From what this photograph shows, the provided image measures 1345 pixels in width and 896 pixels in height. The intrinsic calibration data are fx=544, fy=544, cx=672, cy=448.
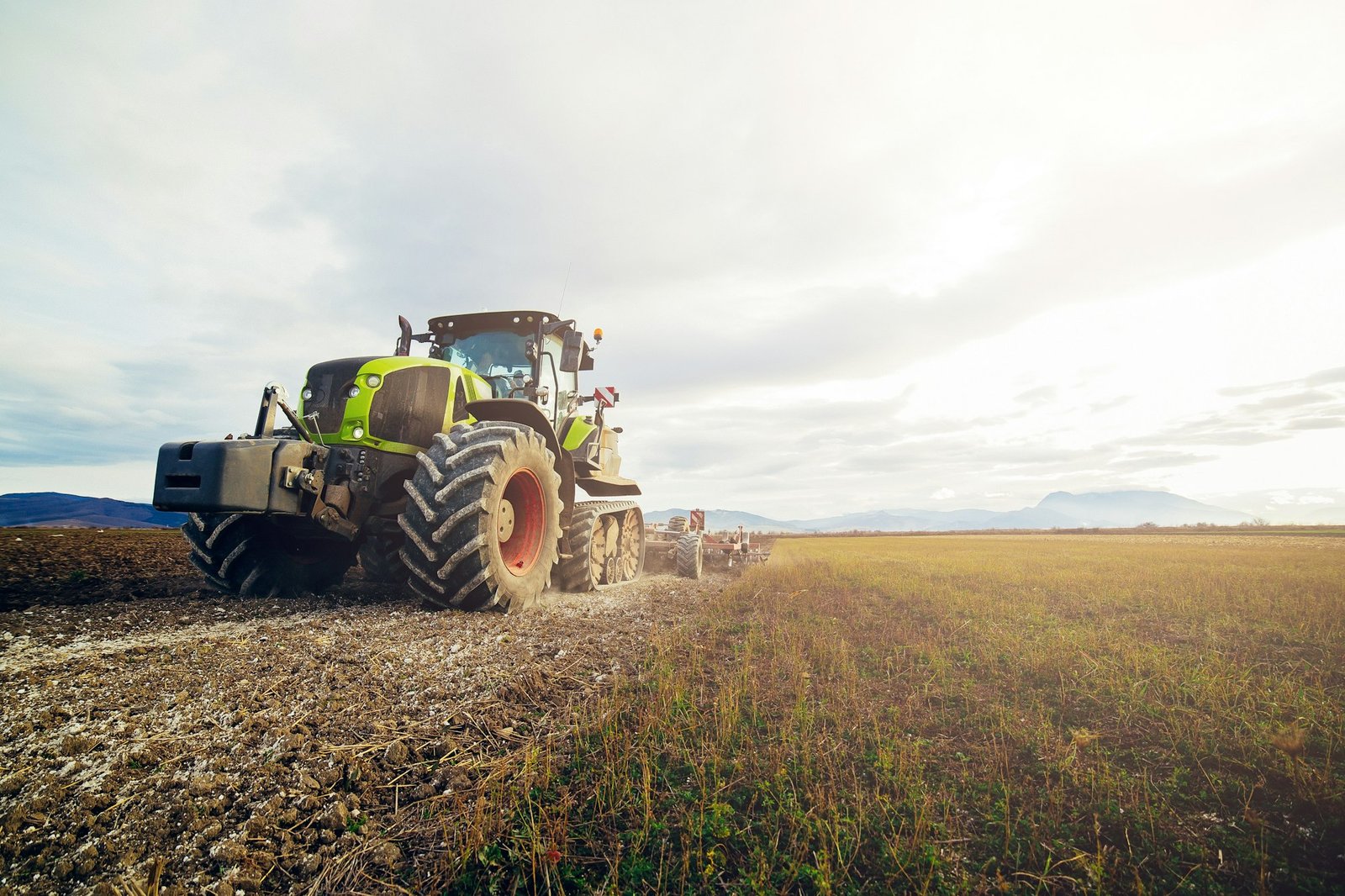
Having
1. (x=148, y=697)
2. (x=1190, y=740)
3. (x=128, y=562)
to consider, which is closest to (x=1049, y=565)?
(x=1190, y=740)

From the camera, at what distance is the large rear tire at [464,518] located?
510cm

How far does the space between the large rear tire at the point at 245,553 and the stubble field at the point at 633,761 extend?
1.70 ft

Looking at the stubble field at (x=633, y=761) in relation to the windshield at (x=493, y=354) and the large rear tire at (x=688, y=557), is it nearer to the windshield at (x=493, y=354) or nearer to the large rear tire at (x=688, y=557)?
the windshield at (x=493, y=354)

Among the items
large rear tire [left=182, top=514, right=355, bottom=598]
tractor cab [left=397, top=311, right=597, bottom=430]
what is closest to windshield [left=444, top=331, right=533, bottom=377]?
tractor cab [left=397, top=311, right=597, bottom=430]

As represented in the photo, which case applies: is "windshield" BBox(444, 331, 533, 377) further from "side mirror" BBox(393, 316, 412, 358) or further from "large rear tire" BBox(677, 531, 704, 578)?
"large rear tire" BBox(677, 531, 704, 578)

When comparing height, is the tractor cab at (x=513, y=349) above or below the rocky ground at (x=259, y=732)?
above

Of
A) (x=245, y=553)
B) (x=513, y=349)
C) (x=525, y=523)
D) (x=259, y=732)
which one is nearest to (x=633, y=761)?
(x=259, y=732)

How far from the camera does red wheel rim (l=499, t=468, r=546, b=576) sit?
6527 mm

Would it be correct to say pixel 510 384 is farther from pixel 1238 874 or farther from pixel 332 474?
pixel 1238 874

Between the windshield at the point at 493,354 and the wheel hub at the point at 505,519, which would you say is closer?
the wheel hub at the point at 505,519

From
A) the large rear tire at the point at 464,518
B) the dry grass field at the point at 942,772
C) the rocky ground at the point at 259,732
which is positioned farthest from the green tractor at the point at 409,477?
the dry grass field at the point at 942,772

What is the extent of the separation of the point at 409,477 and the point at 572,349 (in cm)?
292

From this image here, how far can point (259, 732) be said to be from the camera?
285 centimetres

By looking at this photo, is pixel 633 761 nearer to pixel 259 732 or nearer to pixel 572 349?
pixel 259 732
